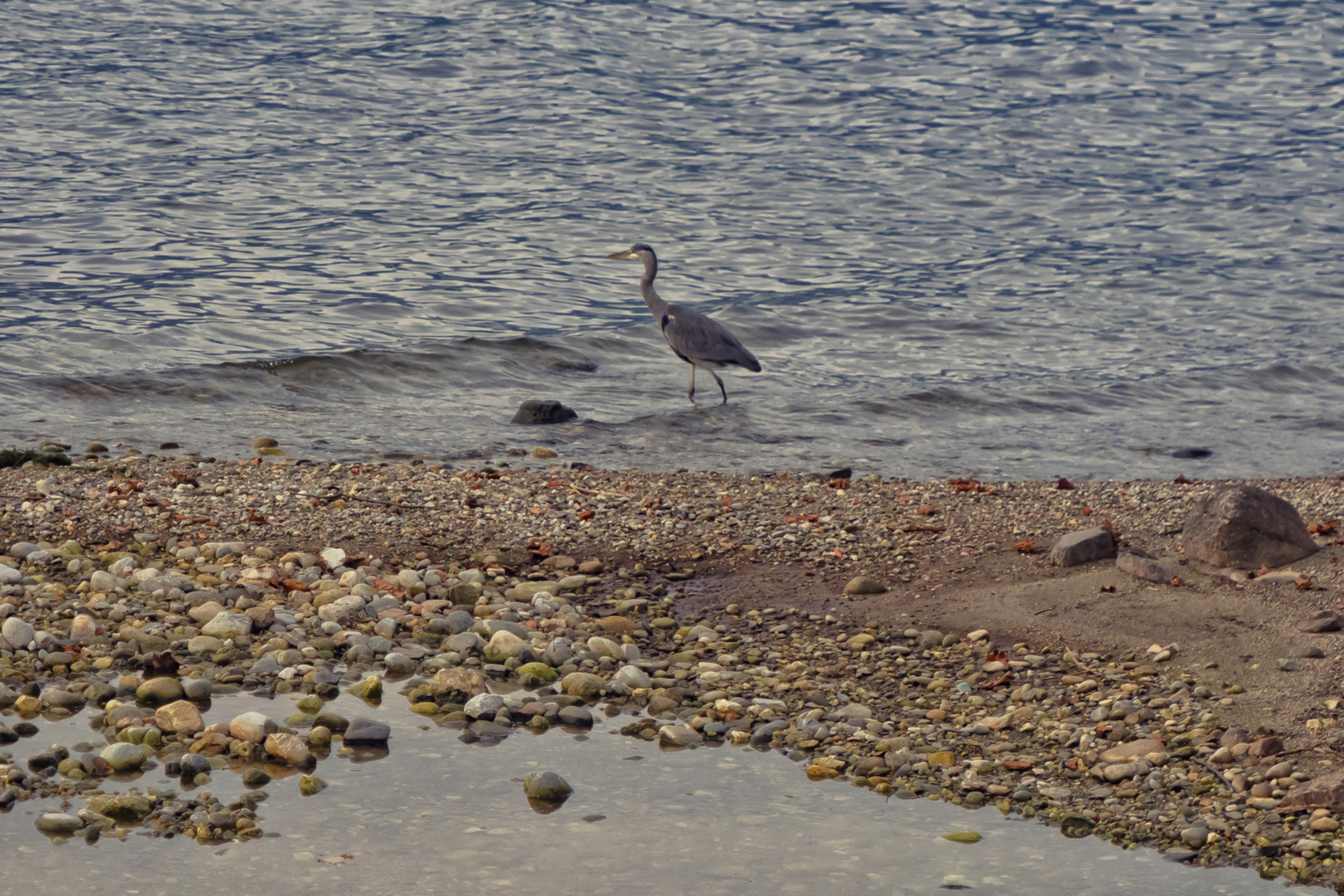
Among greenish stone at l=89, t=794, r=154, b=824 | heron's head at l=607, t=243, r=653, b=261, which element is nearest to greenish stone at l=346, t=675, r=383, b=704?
greenish stone at l=89, t=794, r=154, b=824

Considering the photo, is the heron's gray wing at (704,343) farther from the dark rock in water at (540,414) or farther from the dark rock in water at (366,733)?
the dark rock in water at (366,733)

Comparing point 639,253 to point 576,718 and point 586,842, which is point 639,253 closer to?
point 576,718

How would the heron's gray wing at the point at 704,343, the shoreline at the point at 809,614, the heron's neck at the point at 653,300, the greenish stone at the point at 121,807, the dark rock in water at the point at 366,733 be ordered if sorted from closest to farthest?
1. the greenish stone at the point at 121,807
2. the shoreline at the point at 809,614
3. the dark rock in water at the point at 366,733
4. the heron's gray wing at the point at 704,343
5. the heron's neck at the point at 653,300

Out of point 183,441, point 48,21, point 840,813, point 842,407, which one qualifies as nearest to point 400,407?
point 183,441

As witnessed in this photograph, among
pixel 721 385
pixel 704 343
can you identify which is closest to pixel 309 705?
pixel 704 343

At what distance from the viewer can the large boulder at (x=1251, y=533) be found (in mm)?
7203

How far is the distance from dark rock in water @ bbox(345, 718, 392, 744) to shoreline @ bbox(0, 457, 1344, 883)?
459 millimetres

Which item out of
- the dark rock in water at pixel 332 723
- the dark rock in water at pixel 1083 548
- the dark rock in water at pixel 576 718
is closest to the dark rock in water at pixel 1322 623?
the dark rock in water at pixel 1083 548

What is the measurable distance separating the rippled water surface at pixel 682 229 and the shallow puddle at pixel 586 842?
614 centimetres

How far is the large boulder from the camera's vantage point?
7203mm

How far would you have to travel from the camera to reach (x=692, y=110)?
85.1ft

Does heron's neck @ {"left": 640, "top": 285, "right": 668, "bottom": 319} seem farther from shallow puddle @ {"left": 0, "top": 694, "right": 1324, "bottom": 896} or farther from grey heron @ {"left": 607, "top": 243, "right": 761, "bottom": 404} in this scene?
shallow puddle @ {"left": 0, "top": 694, "right": 1324, "bottom": 896}

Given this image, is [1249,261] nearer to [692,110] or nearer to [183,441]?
[692,110]

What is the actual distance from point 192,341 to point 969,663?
1029cm
